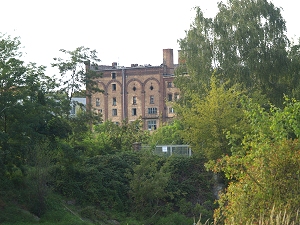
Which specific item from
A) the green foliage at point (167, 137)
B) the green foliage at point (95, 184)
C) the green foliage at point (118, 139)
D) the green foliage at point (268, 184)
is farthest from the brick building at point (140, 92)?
the green foliage at point (268, 184)

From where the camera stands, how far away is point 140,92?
10031cm

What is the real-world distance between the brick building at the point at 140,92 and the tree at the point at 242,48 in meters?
43.8

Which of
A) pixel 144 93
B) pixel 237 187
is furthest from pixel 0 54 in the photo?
pixel 144 93

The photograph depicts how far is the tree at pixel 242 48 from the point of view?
52.3 meters

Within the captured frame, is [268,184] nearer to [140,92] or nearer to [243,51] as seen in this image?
[243,51]

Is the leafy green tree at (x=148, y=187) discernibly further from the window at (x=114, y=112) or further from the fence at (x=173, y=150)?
the window at (x=114, y=112)

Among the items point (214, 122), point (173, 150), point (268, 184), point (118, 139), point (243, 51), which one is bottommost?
point (173, 150)

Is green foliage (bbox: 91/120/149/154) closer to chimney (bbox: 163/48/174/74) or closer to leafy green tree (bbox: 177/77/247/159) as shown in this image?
leafy green tree (bbox: 177/77/247/159)

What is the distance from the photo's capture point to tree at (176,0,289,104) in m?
52.3

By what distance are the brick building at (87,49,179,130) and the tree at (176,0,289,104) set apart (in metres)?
43.8

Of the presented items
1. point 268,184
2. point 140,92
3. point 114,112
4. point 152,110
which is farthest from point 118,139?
point 114,112

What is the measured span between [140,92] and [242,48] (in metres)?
48.2

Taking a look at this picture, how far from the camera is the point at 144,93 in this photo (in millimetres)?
100125

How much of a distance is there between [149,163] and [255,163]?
19128mm
